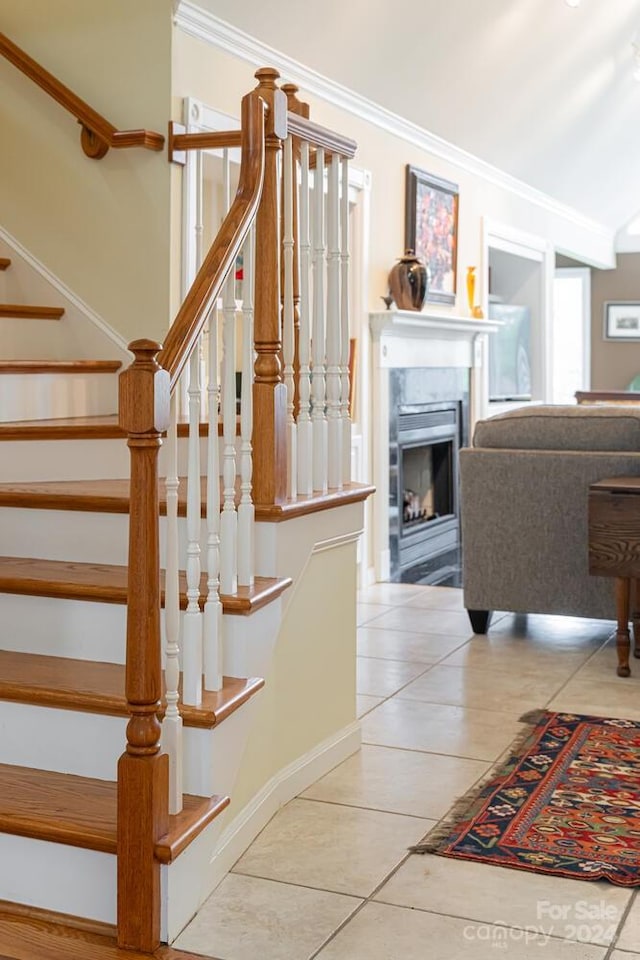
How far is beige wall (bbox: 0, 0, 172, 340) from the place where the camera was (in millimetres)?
4242

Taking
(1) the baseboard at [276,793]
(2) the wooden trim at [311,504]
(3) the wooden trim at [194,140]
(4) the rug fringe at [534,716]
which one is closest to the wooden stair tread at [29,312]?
(3) the wooden trim at [194,140]

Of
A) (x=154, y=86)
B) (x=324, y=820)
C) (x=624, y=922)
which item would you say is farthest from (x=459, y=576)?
(x=624, y=922)

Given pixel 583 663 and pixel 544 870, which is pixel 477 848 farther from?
pixel 583 663

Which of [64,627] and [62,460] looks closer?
[64,627]

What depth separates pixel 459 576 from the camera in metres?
6.52

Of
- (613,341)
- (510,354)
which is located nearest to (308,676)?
(510,354)

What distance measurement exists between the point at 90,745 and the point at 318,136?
1694mm

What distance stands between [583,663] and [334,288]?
198cm

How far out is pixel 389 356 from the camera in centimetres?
639

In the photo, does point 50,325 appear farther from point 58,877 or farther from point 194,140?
point 58,877

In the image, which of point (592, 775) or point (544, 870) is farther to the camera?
point (592, 775)

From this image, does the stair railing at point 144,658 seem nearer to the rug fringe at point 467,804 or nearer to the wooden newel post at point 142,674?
the wooden newel post at point 142,674

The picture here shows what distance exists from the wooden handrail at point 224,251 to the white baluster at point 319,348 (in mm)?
348

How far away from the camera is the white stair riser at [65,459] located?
341cm
